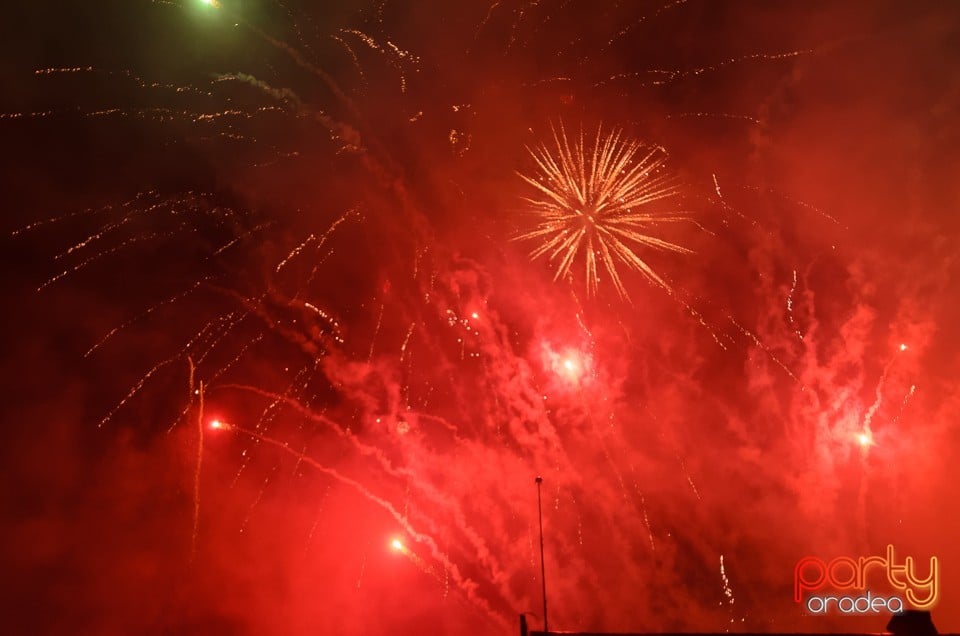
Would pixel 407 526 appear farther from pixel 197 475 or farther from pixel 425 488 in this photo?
pixel 197 475

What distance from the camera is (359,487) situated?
15406 mm

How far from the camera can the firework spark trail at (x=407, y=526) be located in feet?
48.9

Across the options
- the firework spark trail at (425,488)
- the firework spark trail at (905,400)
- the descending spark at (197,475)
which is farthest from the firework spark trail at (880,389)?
the descending spark at (197,475)

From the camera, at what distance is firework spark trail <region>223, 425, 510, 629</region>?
48.9 ft

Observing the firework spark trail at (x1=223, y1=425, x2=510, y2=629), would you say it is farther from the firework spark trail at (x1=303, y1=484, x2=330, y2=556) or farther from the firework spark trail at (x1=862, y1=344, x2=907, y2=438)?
the firework spark trail at (x1=862, y1=344, x2=907, y2=438)

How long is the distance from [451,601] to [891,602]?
9.46m

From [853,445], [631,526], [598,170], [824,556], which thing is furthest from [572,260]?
[824,556]

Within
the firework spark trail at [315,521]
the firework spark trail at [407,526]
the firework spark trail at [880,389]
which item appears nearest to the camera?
the firework spark trail at [880,389]

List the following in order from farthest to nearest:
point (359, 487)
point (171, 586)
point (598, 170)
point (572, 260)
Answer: point (359, 487) → point (171, 586) → point (572, 260) → point (598, 170)

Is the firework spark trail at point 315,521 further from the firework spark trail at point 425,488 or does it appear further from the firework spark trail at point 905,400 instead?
the firework spark trail at point 905,400

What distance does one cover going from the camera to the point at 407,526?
14883mm

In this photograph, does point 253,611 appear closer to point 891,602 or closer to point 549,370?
point 549,370

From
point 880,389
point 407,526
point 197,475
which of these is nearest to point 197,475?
point 197,475

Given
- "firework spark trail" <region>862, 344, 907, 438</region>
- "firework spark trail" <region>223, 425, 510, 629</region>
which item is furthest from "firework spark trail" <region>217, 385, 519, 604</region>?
"firework spark trail" <region>862, 344, 907, 438</region>
